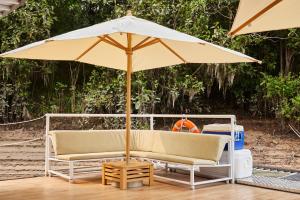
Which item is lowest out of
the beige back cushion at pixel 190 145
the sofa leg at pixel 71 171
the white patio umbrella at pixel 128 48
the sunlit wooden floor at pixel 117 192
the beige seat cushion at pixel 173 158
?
the sunlit wooden floor at pixel 117 192

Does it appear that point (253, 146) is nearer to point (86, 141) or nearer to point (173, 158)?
point (173, 158)

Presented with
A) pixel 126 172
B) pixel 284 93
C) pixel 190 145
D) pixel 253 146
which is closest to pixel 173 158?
pixel 190 145

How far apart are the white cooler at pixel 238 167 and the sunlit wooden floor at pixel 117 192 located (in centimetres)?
27

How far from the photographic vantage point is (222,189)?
5023 mm

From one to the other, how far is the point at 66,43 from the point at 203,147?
2109 millimetres

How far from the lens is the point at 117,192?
4.81 meters

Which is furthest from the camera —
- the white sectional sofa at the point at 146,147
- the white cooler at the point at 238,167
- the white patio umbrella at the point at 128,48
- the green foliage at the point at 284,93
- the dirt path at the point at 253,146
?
the green foliage at the point at 284,93

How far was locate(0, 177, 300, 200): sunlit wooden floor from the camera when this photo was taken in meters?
4.53

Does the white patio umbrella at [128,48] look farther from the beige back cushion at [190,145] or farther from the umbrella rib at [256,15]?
the umbrella rib at [256,15]

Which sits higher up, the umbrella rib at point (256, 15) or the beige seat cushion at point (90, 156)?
the umbrella rib at point (256, 15)

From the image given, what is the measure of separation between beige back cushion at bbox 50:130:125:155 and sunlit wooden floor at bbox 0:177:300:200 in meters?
0.48

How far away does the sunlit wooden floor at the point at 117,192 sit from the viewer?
14.9 feet

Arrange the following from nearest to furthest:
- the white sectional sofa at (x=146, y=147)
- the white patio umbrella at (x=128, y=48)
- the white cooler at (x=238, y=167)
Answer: the white patio umbrella at (x=128, y=48) < the white sectional sofa at (x=146, y=147) < the white cooler at (x=238, y=167)

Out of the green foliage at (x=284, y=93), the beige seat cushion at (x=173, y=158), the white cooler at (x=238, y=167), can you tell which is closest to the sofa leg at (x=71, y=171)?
the beige seat cushion at (x=173, y=158)
